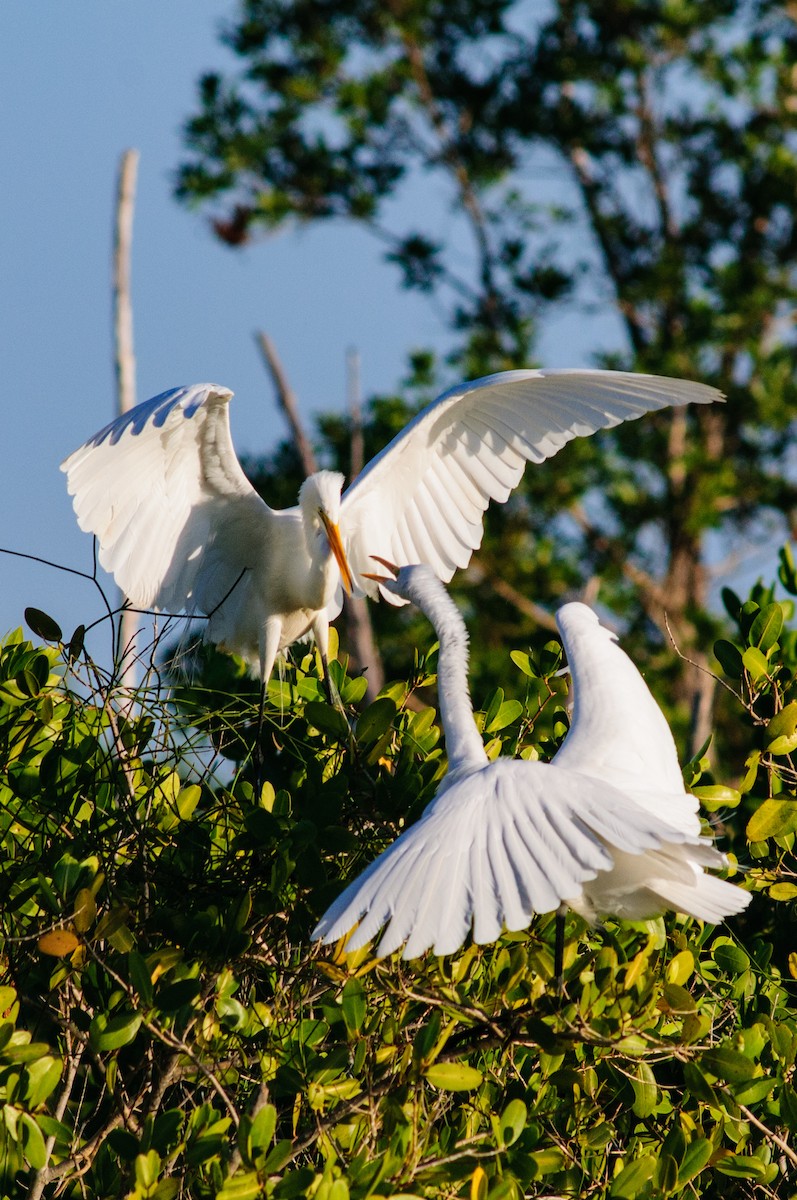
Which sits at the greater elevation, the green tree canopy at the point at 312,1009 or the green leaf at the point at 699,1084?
the green tree canopy at the point at 312,1009

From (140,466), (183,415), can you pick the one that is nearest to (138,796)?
(183,415)

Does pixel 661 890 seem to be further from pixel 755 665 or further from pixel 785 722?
pixel 755 665

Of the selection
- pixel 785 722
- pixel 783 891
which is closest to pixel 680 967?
pixel 783 891

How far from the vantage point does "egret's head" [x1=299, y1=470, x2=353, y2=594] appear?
4.10 meters

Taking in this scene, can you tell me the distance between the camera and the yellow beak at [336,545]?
4.11 metres

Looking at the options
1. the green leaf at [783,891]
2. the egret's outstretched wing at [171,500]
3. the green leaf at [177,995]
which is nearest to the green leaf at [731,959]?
the green leaf at [783,891]

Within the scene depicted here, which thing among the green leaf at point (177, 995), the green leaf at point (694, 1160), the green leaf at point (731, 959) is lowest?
the green leaf at point (694, 1160)

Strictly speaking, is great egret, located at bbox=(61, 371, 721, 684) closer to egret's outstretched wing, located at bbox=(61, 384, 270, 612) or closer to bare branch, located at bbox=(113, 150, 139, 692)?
egret's outstretched wing, located at bbox=(61, 384, 270, 612)

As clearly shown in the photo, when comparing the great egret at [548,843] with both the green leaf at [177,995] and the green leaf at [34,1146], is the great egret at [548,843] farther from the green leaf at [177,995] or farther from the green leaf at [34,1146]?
the green leaf at [34,1146]

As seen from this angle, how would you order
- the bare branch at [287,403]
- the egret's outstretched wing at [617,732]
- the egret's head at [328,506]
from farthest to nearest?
1. the bare branch at [287,403]
2. the egret's head at [328,506]
3. the egret's outstretched wing at [617,732]

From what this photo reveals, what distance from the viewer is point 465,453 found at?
4230mm

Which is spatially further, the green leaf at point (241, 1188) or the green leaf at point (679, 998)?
the green leaf at point (679, 998)

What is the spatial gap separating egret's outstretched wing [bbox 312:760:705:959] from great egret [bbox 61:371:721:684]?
1.26 metres

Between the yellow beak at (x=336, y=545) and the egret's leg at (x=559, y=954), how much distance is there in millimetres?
2116
